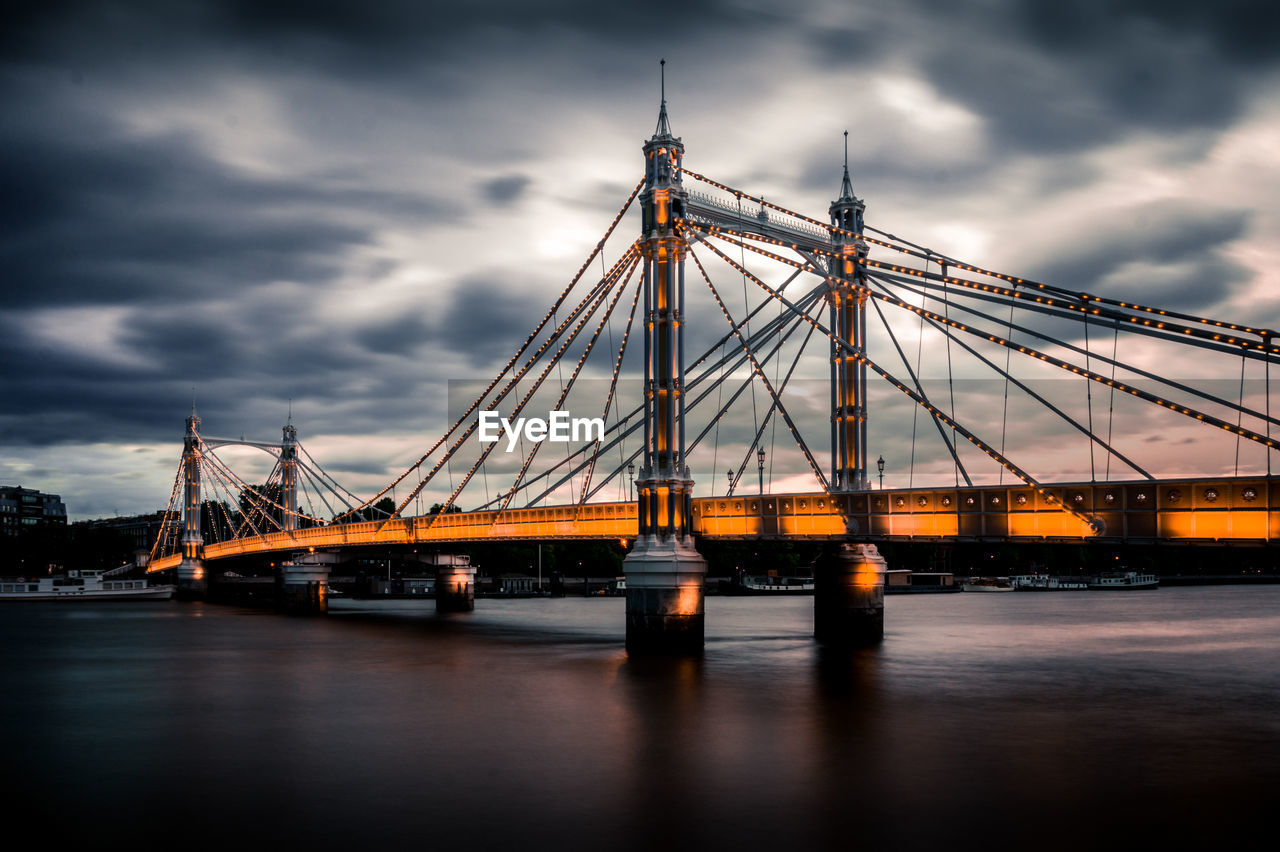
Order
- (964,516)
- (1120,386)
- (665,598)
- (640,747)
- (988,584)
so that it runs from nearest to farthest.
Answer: (640,747), (1120,386), (964,516), (665,598), (988,584)

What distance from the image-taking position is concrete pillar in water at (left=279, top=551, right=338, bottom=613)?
109625 mm

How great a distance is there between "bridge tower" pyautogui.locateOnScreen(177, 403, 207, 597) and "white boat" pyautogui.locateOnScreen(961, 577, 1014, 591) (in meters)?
116

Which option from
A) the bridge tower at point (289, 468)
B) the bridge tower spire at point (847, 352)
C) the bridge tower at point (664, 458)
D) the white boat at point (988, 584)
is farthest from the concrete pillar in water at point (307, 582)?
the white boat at point (988, 584)

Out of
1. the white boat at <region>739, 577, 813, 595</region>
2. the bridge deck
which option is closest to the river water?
the bridge deck

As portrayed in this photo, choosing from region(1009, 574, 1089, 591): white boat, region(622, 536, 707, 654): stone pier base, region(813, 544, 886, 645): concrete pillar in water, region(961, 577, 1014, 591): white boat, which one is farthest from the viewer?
region(961, 577, 1014, 591): white boat

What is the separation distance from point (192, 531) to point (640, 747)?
128695 millimetres

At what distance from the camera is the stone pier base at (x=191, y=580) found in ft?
466

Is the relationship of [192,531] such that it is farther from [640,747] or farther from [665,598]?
[640,747]

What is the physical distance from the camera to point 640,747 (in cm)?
3009

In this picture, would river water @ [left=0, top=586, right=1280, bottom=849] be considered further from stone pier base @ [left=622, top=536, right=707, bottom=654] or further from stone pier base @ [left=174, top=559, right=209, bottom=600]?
stone pier base @ [left=174, top=559, right=209, bottom=600]

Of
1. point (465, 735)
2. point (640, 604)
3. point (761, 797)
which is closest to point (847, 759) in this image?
point (761, 797)

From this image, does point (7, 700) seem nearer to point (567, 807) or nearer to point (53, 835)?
point (53, 835)

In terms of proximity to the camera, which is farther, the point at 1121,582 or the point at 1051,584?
the point at 1051,584

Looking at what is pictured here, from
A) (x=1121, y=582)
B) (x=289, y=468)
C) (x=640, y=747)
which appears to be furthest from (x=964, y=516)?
(x=1121, y=582)
